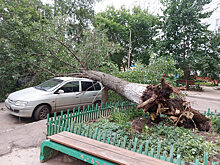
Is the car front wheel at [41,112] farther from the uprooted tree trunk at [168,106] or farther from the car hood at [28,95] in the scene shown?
the uprooted tree trunk at [168,106]

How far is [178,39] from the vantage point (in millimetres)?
17781

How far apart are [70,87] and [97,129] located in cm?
381

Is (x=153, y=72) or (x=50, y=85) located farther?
(x=50, y=85)

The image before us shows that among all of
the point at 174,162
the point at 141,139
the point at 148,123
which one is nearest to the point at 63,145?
the point at 141,139

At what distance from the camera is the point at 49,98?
542 centimetres

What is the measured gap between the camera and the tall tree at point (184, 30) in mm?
16598

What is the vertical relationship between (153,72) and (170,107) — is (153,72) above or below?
above

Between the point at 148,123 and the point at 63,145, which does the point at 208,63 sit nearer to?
the point at 148,123

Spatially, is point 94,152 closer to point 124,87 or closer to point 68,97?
point 124,87

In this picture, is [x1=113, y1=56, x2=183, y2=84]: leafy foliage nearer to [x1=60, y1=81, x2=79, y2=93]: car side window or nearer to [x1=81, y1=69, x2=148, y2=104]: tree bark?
[x1=81, y1=69, x2=148, y2=104]: tree bark

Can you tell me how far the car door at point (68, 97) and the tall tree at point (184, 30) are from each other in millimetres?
14372

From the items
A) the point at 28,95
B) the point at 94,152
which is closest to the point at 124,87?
the point at 94,152

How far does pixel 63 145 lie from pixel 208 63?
17770 mm

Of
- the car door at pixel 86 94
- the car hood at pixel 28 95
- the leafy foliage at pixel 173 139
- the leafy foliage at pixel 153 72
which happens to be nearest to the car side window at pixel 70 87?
the car door at pixel 86 94
